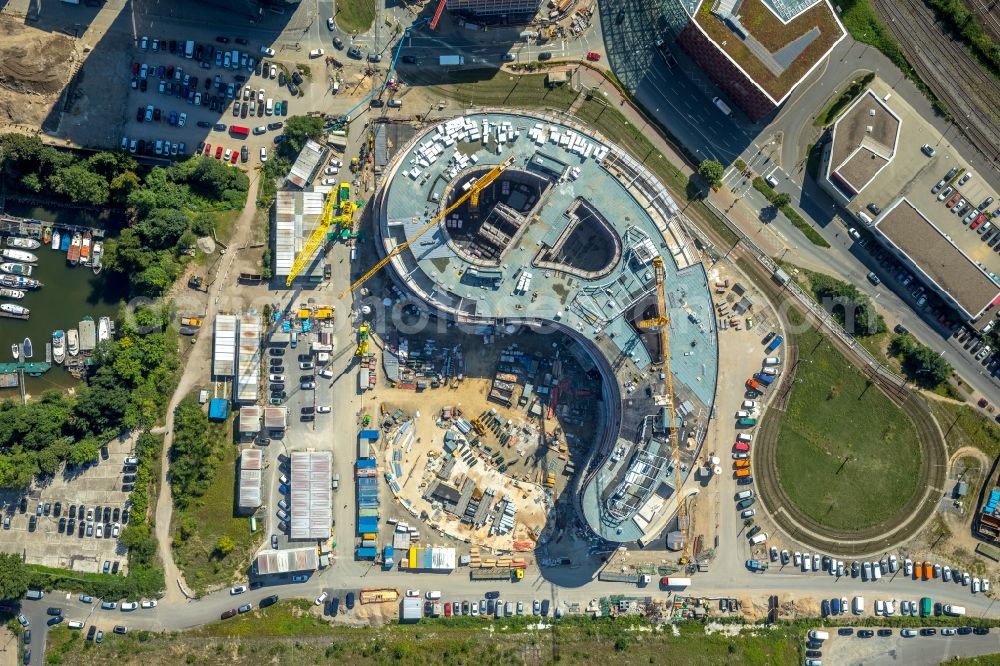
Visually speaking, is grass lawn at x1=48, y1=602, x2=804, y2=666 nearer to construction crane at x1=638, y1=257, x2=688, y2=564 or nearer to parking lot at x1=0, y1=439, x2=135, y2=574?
parking lot at x1=0, y1=439, x2=135, y2=574

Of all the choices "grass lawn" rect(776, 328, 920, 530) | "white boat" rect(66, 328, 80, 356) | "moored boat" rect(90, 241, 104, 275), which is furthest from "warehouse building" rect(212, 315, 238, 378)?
"grass lawn" rect(776, 328, 920, 530)

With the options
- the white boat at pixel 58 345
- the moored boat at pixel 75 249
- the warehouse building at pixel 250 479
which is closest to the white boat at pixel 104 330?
the white boat at pixel 58 345

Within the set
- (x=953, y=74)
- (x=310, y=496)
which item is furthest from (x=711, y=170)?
(x=310, y=496)

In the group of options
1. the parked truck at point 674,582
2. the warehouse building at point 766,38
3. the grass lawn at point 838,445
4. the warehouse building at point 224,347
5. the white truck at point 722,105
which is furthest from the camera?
the white truck at point 722,105

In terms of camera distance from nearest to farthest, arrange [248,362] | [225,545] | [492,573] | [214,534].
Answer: [225,545]
[214,534]
[248,362]
[492,573]

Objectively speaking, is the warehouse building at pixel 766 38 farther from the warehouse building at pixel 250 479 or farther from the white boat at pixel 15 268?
the white boat at pixel 15 268

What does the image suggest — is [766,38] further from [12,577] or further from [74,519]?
[12,577]

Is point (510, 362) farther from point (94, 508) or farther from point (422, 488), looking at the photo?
point (94, 508)
